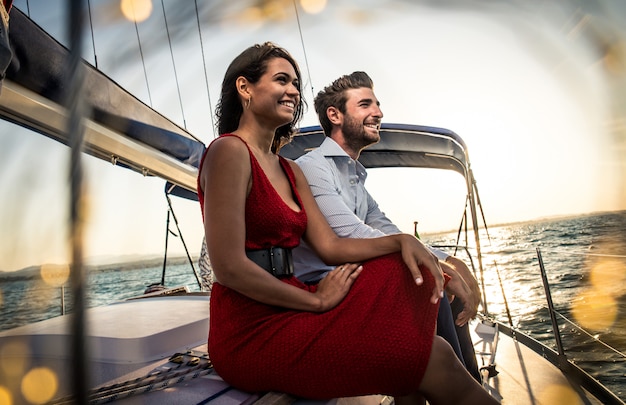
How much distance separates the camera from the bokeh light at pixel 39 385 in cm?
122

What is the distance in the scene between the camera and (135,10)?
39 centimetres

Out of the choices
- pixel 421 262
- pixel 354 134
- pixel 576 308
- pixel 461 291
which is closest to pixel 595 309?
pixel 576 308

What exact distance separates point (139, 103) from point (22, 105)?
26.2 inches

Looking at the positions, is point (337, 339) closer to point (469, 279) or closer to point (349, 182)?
point (469, 279)

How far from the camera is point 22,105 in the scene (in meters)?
1.56

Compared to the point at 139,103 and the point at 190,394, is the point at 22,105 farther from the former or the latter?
the point at 190,394

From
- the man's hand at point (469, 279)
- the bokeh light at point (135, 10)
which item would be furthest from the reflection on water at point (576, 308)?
the bokeh light at point (135, 10)

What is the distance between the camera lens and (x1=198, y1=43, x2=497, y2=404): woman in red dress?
3.27 feet

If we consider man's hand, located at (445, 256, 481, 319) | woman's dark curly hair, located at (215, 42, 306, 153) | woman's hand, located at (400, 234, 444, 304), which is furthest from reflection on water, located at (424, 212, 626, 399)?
woman's dark curly hair, located at (215, 42, 306, 153)

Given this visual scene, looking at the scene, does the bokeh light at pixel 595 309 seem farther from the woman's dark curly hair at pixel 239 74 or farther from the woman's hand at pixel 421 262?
the woman's dark curly hair at pixel 239 74

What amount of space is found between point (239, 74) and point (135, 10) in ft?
3.81

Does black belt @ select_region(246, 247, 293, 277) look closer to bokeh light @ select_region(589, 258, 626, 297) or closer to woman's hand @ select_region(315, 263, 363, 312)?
woman's hand @ select_region(315, 263, 363, 312)

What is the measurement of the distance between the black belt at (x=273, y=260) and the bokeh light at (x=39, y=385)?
0.73 metres

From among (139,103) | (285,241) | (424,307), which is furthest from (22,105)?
(424,307)
